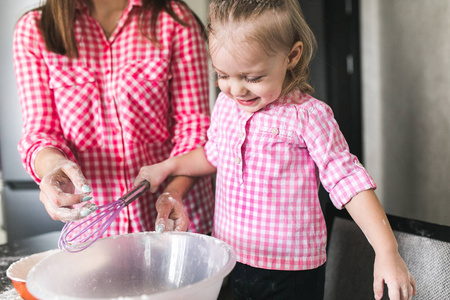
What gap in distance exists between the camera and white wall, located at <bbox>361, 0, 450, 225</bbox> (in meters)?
1.26

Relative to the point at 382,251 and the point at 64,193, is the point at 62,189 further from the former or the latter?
the point at 382,251

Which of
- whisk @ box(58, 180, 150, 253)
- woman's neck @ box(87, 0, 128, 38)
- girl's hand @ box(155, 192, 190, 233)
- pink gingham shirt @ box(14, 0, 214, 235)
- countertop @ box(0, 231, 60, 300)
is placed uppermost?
woman's neck @ box(87, 0, 128, 38)

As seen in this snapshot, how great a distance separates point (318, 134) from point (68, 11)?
647 mm

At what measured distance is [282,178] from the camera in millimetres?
865

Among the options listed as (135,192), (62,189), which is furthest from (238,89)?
(62,189)

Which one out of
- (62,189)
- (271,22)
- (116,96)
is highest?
(271,22)

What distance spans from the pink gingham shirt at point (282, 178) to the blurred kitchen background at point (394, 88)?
56 cm

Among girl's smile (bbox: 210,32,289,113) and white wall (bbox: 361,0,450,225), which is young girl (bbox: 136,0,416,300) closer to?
girl's smile (bbox: 210,32,289,113)

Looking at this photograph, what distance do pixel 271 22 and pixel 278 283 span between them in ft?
1.50

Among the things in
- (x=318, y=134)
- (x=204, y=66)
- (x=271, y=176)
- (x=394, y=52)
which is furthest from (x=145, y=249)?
(x=394, y=52)

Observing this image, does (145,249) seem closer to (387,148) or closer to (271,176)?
(271,176)

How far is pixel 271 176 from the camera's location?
2.84ft

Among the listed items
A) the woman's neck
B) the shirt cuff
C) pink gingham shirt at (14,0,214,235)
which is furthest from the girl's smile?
the woman's neck

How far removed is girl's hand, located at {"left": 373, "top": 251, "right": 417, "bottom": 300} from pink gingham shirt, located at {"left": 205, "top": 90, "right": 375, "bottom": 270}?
0.44ft
